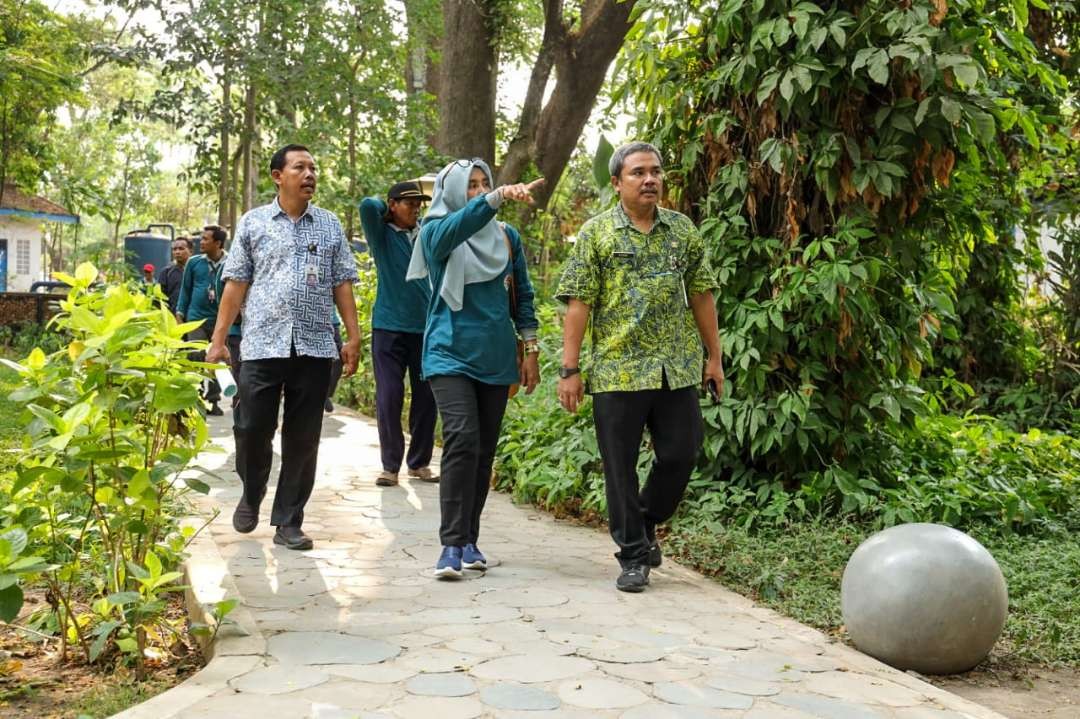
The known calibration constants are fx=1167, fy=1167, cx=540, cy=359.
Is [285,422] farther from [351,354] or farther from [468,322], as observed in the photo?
[468,322]

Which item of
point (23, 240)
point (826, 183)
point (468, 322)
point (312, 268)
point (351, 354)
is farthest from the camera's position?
point (23, 240)

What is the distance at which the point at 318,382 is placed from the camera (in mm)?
6117

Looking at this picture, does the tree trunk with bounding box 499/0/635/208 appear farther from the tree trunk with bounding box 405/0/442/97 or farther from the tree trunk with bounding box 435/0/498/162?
the tree trunk with bounding box 405/0/442/97

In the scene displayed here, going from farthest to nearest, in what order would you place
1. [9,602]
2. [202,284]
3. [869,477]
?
[202,284], [869,477], [9,602]

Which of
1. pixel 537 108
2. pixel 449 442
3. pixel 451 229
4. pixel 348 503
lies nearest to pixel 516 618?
pixel 449 442

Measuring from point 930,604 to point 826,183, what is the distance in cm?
280

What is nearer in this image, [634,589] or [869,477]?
[634,589]

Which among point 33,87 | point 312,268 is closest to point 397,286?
point 312,268

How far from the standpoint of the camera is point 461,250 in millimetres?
5719

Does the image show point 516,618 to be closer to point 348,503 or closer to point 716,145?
point 348,503

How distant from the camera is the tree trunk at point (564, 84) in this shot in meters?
14.2

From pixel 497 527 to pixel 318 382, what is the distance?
5.47ft

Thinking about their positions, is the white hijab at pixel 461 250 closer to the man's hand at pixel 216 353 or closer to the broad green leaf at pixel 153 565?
the man's hand at pixel 216 353

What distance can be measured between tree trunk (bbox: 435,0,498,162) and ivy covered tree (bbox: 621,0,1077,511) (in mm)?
6889
